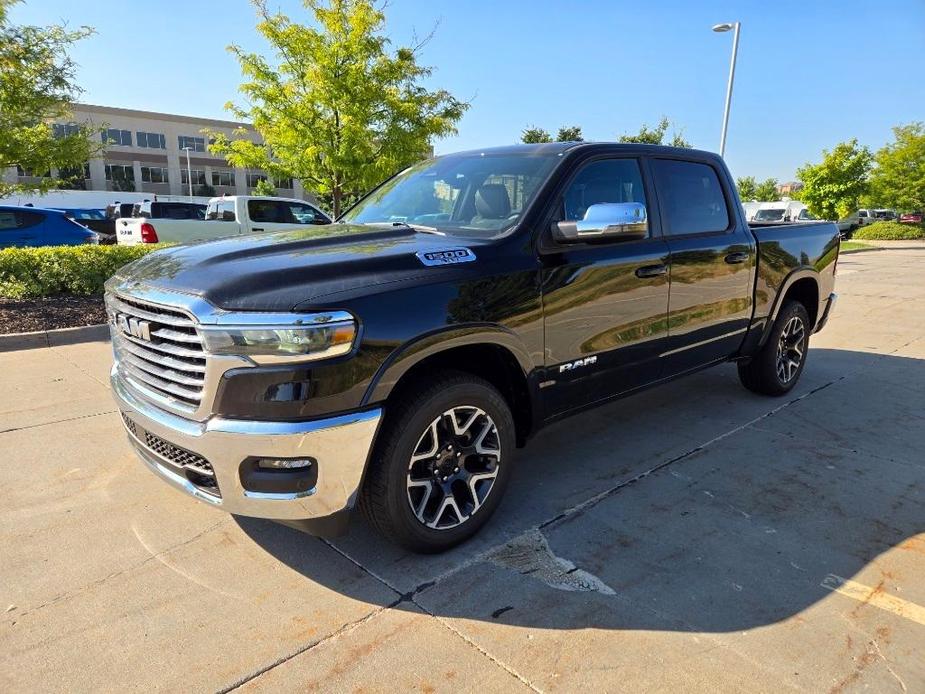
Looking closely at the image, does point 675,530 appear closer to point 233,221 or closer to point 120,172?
point 233,221

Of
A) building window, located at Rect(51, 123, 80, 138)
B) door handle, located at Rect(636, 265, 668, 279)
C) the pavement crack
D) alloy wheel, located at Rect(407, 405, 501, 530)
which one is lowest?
the pavement crack

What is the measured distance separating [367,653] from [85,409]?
3.78m

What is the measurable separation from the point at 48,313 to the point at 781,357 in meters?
8.38

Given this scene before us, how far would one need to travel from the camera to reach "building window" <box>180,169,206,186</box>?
6050 cm

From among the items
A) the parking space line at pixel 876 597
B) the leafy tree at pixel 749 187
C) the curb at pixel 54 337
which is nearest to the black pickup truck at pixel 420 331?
the parking space line at pixel 876 597

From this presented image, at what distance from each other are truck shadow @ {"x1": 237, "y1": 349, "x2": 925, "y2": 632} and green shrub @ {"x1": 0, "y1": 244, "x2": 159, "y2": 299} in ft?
24.2

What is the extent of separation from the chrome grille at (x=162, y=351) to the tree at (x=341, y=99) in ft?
32.6

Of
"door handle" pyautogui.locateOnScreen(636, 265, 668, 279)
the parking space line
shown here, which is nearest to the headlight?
"door handle" pyautogui.locateOnScreen(636, 265, 668, 279)

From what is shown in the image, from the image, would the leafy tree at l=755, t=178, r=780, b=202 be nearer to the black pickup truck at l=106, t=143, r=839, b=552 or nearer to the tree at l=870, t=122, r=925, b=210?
the tree at l=870, t=122, r=925, b=210

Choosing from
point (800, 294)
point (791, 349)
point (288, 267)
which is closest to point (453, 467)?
point (288, 267)

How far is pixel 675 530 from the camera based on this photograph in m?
3.13

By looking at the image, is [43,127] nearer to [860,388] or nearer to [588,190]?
[588,190]

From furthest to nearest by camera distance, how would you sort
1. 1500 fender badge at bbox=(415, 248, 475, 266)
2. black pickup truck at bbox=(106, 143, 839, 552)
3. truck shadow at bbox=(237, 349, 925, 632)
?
1. 1500 fender badge at bbox=(415, 248, 475, 266)
2. truck shadow at bbox=(237, 349, 925, 632)
3. black pickup truck at bbox=(106, 143, 839, 552)

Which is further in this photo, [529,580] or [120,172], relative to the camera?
[120,172]
